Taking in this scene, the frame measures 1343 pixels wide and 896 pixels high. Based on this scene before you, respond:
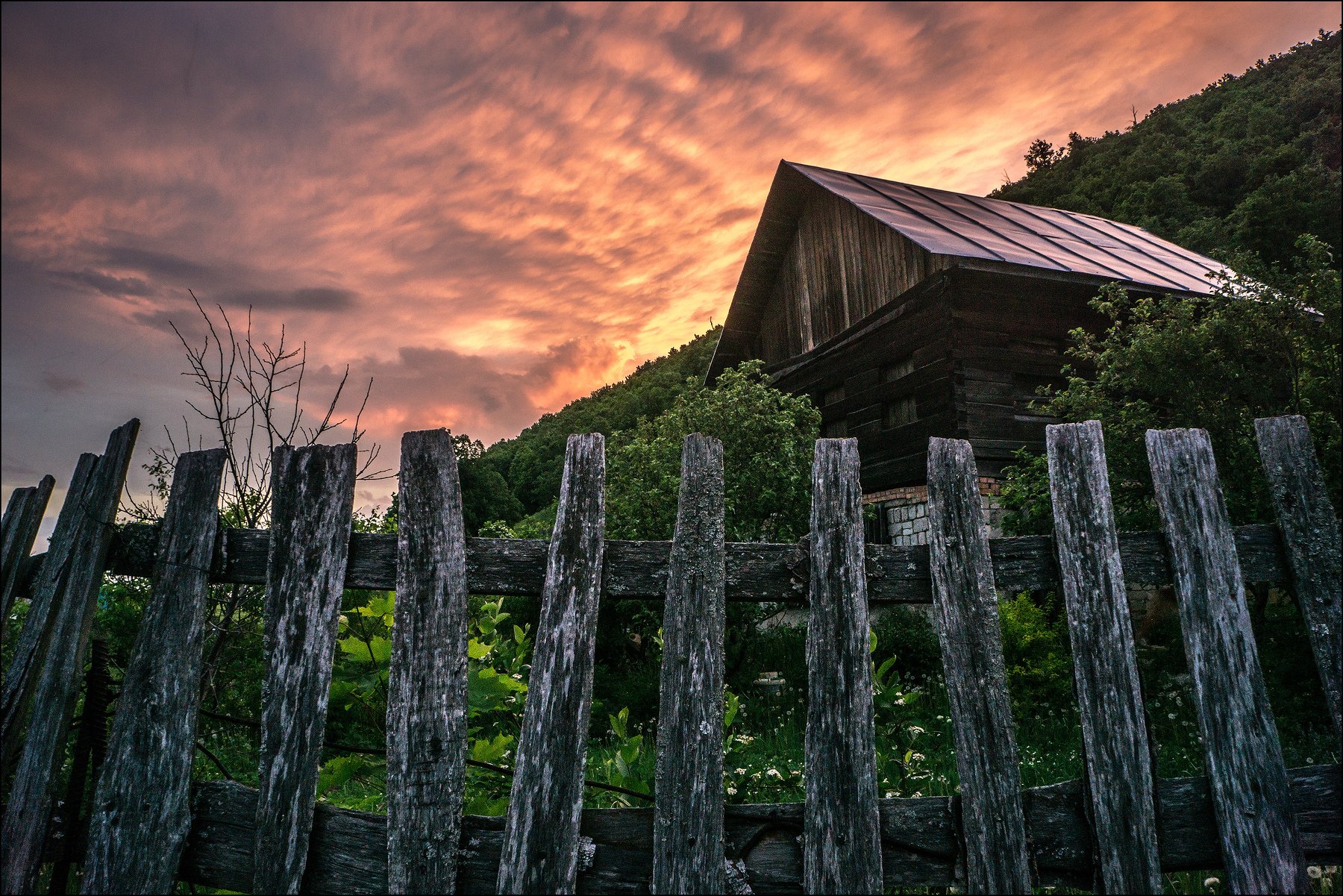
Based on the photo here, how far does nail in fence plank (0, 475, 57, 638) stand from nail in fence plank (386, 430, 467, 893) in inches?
47.5

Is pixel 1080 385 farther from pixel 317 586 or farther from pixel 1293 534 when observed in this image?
pixel 317 586

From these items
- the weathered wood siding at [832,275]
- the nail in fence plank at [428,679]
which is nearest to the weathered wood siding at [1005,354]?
the weathered wood siding at [832,275]

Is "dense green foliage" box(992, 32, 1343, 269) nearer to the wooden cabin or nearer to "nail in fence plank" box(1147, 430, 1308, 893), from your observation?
the wooden cabin

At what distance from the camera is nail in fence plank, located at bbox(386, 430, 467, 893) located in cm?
183

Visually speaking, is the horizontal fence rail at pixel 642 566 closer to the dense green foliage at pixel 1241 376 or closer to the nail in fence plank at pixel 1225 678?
the nail in fence plank at pixel 1225 678

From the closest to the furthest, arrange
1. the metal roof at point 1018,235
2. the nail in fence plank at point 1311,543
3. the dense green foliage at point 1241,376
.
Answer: the nail in fence plank at point 1311,543 → the dense green foliage at point 1241,376 → the metal roof at point 1018,235

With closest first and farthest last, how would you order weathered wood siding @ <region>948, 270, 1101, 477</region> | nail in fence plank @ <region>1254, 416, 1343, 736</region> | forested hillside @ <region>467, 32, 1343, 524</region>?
nail in fence plank @ <region>1254, 416, 1343, 736</region> < weathered wood siding @ <region>948, 270, 1101, 477</region> < forested hillside @ <region>467, 32, 1343, 524</region>

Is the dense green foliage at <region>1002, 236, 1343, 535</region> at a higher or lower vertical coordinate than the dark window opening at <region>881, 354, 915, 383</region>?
lower

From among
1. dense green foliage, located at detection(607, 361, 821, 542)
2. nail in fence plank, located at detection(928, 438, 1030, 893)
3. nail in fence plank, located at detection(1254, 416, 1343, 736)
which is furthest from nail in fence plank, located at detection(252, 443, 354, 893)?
dense green foliage, located at detection(607, 361, 821, 542)

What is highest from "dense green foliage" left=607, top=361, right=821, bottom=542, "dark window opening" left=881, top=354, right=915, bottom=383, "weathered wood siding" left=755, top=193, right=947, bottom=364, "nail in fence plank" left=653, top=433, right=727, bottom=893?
"weathered wood siding" left=755, top=193, right=947, bottom=364

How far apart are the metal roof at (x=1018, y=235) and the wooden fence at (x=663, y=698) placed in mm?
8813

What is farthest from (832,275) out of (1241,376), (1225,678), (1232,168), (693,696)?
(1232,168)

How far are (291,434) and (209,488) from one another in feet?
5.67

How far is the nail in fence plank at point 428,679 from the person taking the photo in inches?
71.9
